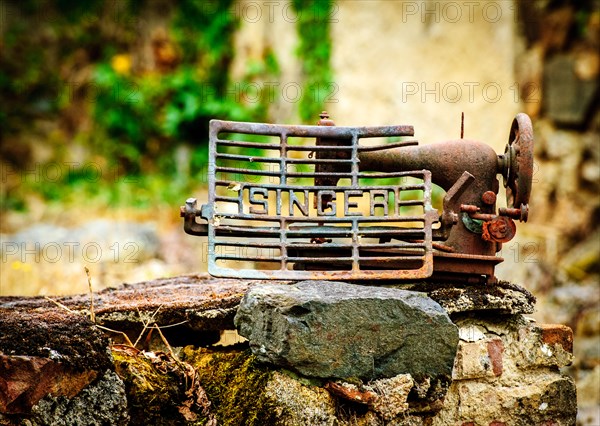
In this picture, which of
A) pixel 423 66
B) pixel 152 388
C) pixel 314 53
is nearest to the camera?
pixel 152 388

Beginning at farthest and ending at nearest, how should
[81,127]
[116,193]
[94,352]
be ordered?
[81,127] → [116,193] → [94,352]

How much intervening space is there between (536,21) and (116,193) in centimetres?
486

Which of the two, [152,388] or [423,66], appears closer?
[152,388]

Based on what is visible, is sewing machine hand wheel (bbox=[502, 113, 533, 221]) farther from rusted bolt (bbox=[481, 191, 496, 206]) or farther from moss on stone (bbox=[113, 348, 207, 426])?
moss on stone (bbox=[113, 348, 207, 426])

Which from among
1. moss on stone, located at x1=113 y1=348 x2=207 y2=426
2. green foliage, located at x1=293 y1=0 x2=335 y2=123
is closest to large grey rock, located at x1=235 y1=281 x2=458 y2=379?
moss on stone, located at x1=113 y1=348 x2=207 y2=426

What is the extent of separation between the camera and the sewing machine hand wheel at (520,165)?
3.16 meters

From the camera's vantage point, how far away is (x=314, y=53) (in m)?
7.90

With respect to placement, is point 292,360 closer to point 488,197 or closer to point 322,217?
point 322,217

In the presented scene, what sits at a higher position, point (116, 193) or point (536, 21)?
point (536, 21)

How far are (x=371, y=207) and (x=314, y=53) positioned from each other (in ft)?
16.4

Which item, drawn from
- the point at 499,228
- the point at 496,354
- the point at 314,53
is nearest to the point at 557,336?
the point at 496,354

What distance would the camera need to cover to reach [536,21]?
8242mm

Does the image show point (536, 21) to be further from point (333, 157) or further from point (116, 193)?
point (333, 157)

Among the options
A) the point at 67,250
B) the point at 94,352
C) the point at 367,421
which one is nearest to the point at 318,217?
the point at 367,421
